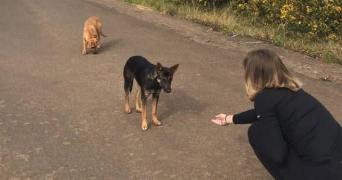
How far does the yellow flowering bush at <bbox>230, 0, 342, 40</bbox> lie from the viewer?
8.98 meters

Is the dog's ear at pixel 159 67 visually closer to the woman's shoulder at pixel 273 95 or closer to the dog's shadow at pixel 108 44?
the woman's shoulder at pixel 273 95

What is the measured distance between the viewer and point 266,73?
3.24 m

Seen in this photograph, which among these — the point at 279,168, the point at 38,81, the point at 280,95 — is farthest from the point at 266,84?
the point at 38,81

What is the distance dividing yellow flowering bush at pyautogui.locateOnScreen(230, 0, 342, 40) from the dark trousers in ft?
20.6

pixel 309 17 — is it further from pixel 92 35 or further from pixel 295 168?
pixel 295 168

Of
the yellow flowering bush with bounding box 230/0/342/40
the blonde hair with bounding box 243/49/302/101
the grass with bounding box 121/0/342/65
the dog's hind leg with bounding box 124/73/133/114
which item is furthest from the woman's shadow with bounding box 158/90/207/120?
the yellow flowering bush with bounding box 230/0/342/40

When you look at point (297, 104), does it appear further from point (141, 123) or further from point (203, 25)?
point (203, 25)

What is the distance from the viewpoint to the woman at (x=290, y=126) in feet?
10.4

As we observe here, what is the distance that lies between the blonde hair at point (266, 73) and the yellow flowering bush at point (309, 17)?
6.20m

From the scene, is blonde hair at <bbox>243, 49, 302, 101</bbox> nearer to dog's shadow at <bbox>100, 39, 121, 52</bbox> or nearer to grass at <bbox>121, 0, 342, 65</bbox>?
grass at <bbox>121, 0, 342, 65</bbox>

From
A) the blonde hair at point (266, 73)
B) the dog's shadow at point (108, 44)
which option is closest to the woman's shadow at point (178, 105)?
the blonde hair at point (266, 73)

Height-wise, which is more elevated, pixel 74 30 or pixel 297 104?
pixel 297 104

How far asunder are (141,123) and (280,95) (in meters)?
2.91

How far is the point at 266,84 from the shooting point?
3.25 meters
